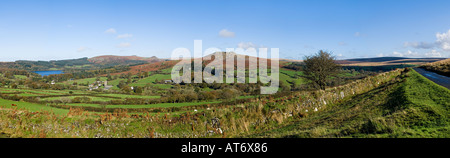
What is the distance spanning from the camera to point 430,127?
5766 millimetres

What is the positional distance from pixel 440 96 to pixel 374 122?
5901 millimetres

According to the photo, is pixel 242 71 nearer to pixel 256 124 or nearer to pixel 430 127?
pixel 256 124

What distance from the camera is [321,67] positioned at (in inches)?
1010

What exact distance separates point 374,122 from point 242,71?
3780 inches

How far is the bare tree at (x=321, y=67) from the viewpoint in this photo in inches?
1004

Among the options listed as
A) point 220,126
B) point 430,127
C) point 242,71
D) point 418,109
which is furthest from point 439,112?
point 242,71

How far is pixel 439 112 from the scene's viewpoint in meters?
6.84

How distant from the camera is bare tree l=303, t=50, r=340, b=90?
25.5m

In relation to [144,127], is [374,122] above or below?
above
